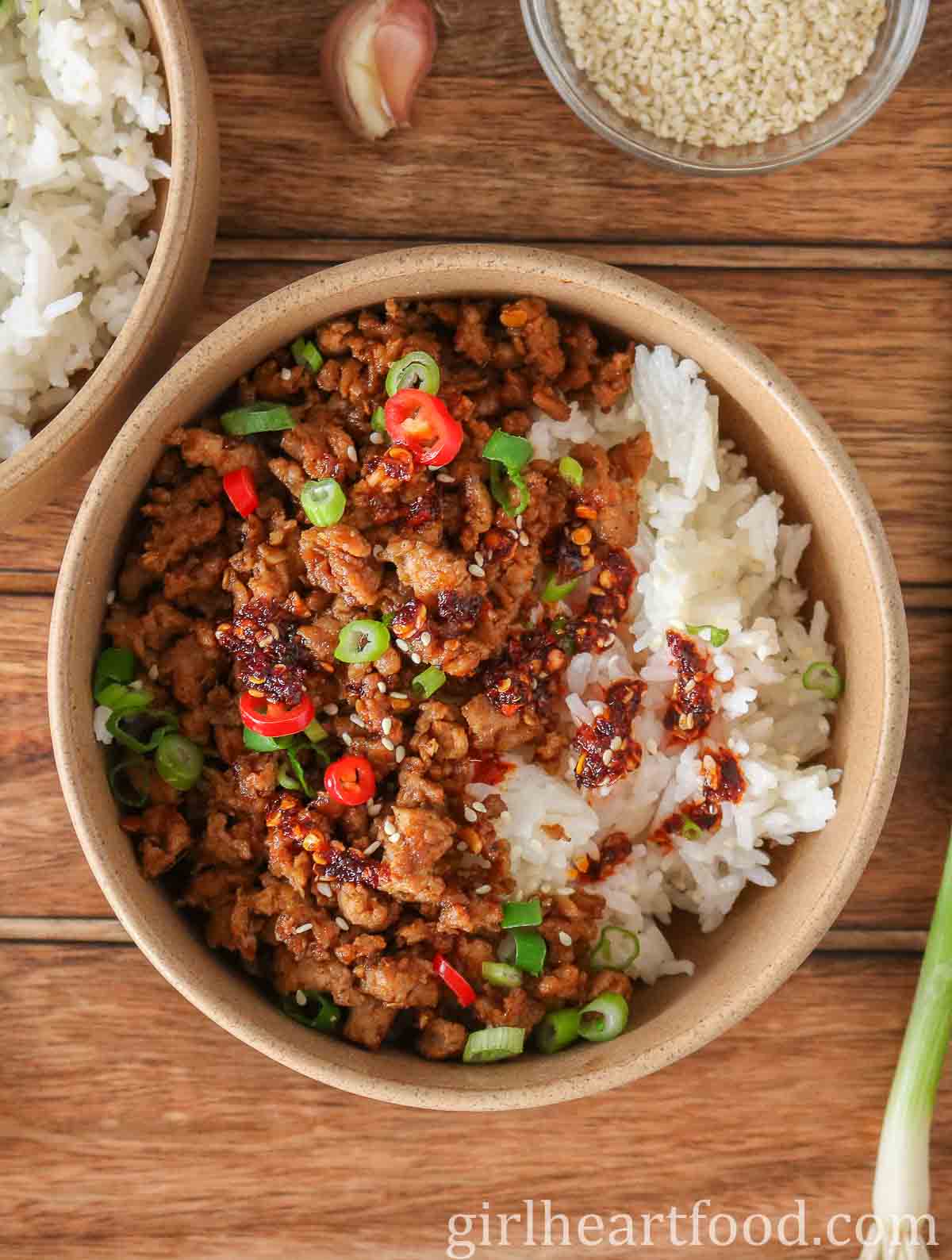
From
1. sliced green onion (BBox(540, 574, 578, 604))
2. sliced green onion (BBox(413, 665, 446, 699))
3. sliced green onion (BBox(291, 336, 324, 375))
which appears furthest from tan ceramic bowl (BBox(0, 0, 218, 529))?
sliced green onion (BBox(540, 574, 578, 604))

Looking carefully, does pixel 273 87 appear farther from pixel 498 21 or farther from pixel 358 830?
pixel 358 830

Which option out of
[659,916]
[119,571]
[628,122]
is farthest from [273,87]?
[659,916]

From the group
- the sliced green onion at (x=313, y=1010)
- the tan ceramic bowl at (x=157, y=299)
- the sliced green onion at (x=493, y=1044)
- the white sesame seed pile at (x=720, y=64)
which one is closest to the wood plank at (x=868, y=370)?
the white sesame seed pile at (x=720, y=64)

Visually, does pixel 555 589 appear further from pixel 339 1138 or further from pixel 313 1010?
pixel 339 1138

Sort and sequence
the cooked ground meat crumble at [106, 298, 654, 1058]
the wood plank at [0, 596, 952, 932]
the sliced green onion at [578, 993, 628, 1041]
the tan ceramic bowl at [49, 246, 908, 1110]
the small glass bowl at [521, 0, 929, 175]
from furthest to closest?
the wood plank at [0, 596, 952, 932] → the small glass bowl at [521, 0, 929, 175] → the sliced green onion at [578, 993, 628, 1041] → the cooked ground meat crumble at [106, 298, 654, 1058] → the tan ceramic bowl at [49, 246, 908, 1110]

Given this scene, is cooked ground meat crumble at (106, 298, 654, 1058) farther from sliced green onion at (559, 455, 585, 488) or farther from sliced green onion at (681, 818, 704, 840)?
sliced green onion at (681, 818, 704, 840)

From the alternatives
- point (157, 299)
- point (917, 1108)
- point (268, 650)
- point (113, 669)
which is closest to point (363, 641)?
point (268, 650)
